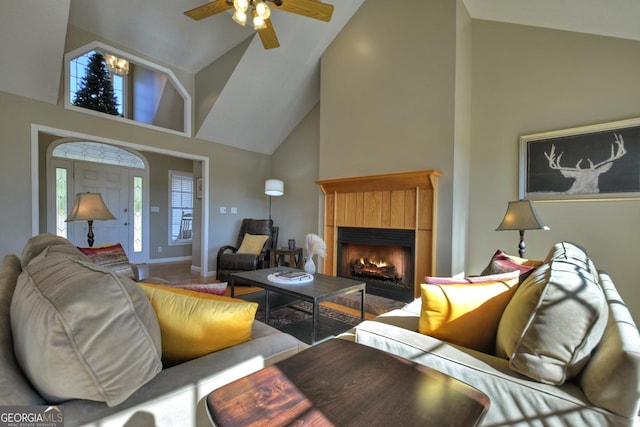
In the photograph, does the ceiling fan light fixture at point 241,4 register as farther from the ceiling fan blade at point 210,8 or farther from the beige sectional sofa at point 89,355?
the beige sectional sofa at point 89,355

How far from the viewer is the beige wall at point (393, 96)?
3146mm

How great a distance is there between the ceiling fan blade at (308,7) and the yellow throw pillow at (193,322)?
98.7 inches

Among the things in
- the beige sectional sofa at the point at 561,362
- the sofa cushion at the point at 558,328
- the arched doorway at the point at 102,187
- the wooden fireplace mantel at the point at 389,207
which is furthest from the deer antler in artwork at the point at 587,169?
the arched doorway at the point at 102,187

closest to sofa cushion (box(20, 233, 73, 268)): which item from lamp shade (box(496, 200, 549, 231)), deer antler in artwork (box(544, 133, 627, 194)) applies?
lamp shade (box(496, 200, 549, 231))

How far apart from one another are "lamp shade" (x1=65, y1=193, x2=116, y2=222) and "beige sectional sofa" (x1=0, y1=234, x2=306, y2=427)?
2230 mm

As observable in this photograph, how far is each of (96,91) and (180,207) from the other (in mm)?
2935

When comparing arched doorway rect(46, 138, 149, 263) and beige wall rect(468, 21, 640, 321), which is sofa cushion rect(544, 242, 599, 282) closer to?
beige wall rect(468, 21, 640, 321)

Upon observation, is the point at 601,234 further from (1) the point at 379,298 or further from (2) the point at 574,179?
(1) the point at 379,298

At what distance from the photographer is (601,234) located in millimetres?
2732

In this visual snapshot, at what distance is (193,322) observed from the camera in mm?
977

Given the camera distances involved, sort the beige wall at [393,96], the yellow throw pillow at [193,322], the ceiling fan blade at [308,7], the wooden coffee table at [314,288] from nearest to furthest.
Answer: the yellow throw pillow at [193,322] → the wooden coffee table at [314,288] → the ceiling fan blade at [308,7] → the beige wall at [393,96]

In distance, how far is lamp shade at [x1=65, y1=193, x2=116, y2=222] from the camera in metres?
2.69

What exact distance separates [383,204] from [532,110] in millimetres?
1947

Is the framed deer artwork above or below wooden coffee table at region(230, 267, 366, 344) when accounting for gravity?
above
